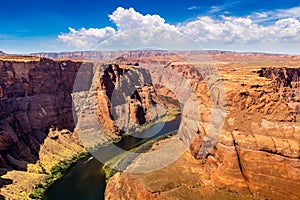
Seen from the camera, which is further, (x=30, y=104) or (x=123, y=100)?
(x=123, y=100)

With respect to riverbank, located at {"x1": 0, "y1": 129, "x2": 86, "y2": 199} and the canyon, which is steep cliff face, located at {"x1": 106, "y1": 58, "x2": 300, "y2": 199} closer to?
the canyon

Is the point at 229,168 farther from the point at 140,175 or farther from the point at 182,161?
the point at 140,175

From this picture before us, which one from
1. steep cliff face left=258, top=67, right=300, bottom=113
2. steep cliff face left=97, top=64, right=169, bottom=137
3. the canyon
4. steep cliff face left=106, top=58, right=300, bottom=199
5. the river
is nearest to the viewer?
steep cliff face left=106, top=58, right=300, bottom=199

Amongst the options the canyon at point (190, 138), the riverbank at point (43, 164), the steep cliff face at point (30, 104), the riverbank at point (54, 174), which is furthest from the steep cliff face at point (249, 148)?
the steep cliff face at point (30, 104)

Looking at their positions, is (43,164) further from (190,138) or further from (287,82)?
(287,82)

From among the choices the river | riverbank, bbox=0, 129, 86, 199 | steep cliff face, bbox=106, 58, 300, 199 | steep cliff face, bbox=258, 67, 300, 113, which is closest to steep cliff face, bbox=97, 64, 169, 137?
riverbank, bbox=0, 129, 86, 199

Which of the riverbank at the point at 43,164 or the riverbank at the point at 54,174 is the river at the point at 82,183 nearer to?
the riverbank at the point at 54,174

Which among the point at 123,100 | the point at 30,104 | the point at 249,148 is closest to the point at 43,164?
the point at 30,104

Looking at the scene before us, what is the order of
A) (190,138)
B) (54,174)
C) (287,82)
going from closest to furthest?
(190,138)
(54,174)
(287,82)

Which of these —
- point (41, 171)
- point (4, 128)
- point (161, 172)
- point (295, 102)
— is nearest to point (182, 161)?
point (161, 172)
